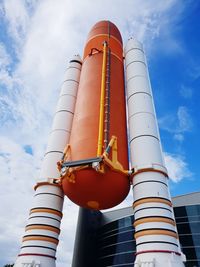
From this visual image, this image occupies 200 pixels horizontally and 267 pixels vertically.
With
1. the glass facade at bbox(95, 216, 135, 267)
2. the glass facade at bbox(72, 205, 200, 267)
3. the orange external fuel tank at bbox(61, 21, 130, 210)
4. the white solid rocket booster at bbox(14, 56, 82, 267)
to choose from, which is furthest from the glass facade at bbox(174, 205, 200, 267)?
the white solid rocket booster at bbox(14, 56, 82, 267)

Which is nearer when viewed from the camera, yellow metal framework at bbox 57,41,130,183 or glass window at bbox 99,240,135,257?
yellow metal framework at bbox 57,41,130,183

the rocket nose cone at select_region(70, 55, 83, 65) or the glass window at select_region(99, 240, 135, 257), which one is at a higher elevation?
the rocket nose cone at select_region(70, 55, 83, 65)

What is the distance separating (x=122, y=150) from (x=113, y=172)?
1.87m

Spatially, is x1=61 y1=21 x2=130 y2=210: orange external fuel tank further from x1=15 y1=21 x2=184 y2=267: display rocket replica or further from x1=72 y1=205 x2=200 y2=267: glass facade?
x1=72 y1=205 x2=200 y2=267: glass facade

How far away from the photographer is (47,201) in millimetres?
13117

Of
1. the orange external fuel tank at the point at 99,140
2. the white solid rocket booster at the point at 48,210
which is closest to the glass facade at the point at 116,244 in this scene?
the white solid rocket booster at the point at 48,210

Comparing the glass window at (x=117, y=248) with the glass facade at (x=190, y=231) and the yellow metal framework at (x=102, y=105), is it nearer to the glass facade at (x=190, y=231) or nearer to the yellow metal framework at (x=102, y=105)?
the glass facade at (x=190, y=231)

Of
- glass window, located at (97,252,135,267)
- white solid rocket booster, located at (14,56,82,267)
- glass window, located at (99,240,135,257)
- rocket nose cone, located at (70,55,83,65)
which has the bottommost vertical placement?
white solid rocket booster, located at (14,56,82,267)

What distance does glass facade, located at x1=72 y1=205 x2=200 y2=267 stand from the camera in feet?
85.5

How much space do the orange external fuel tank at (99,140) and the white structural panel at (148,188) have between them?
59 cm

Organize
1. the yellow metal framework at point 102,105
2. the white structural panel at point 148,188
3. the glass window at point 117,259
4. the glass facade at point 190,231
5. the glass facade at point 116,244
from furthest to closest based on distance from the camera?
the glass facade at point 116,244 < the glass window at point 117,259 < the glass facade at point 190,231 < the yellow metal framework at point 102,105 < the white structural panel at point 148,188

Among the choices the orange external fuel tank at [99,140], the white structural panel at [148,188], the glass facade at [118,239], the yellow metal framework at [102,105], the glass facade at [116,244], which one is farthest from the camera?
the glass facade at [116,244]

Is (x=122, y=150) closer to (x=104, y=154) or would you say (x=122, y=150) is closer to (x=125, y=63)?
(x=104, y=154)

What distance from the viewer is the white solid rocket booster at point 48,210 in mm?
11758
